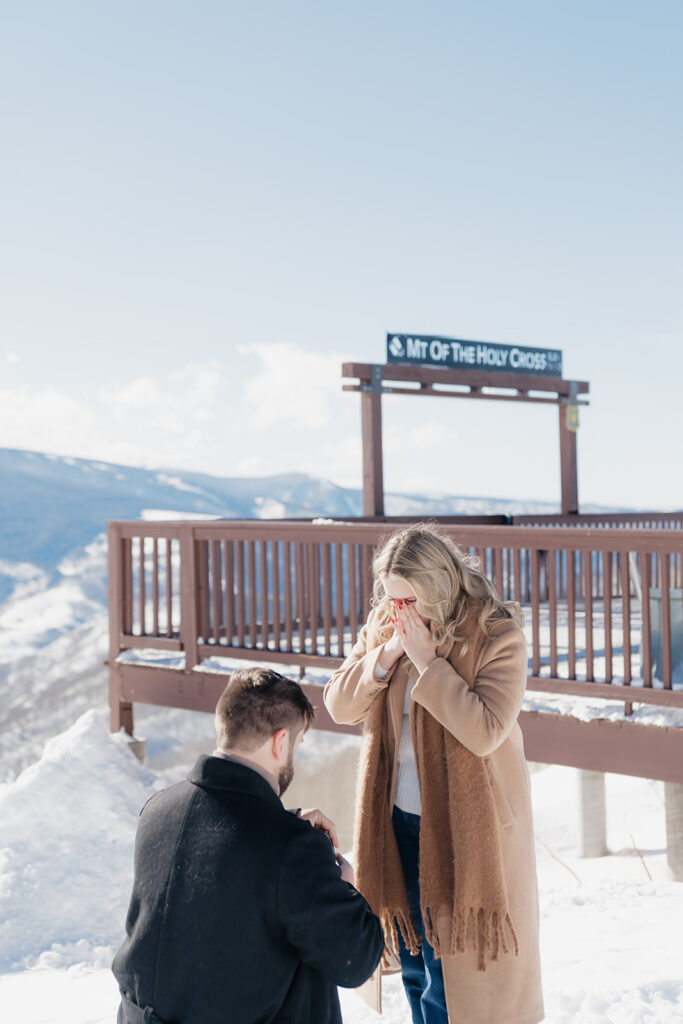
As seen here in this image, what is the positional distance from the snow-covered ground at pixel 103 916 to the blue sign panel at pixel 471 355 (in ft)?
20.9

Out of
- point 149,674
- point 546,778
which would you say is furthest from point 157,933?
point 546,778

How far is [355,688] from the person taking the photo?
2.72 meters

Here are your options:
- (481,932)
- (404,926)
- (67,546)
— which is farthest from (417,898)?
(67,546)

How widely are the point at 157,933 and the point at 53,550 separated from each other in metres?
43.3

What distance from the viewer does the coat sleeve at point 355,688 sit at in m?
2.68

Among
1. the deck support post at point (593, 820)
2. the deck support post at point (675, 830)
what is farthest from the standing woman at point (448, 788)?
the deck support post at point (593, 820)

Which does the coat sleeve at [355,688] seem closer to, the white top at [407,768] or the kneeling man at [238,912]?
the white top at [407,768]

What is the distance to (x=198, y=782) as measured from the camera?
77.9 inches

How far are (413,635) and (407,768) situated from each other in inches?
14.6

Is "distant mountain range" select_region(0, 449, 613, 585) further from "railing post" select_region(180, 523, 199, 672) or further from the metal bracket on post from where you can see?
"railing post" select_region(180, 523, 199, 672)

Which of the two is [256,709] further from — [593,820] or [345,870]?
[593,820]

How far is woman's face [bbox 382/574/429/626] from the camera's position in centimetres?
256

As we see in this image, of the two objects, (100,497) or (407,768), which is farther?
(100,497)

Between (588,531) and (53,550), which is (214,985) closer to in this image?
(588,531)
